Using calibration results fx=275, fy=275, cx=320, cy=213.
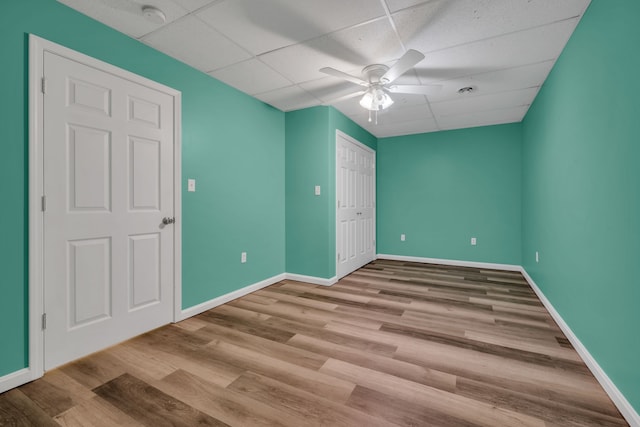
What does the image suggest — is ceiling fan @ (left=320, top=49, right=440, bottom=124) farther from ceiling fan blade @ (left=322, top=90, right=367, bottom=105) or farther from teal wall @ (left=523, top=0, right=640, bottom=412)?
teal wall @ (left=523, top=0, right=640, bottom=412)

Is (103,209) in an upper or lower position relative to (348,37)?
lower

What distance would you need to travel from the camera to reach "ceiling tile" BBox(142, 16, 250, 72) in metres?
2.03

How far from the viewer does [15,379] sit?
1.57 metres

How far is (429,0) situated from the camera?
5.70ft

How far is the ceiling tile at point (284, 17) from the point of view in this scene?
1.78 metres

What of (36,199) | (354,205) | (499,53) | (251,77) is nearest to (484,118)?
(499,53)

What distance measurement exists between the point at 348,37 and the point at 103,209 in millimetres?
2223

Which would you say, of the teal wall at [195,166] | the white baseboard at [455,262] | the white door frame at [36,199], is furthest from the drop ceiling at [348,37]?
the white baseboard at [455,262]

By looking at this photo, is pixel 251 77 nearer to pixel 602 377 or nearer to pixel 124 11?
pixel 124 11

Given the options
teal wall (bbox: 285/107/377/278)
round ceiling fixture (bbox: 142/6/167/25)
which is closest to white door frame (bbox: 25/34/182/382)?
round ceiling fixture (bbox: 142/6/167/25)

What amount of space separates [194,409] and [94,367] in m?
0.89

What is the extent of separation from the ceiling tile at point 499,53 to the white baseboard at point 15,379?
3.62m

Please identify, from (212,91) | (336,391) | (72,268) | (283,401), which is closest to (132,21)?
(212,91)

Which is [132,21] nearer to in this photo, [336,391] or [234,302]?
[234,302]
